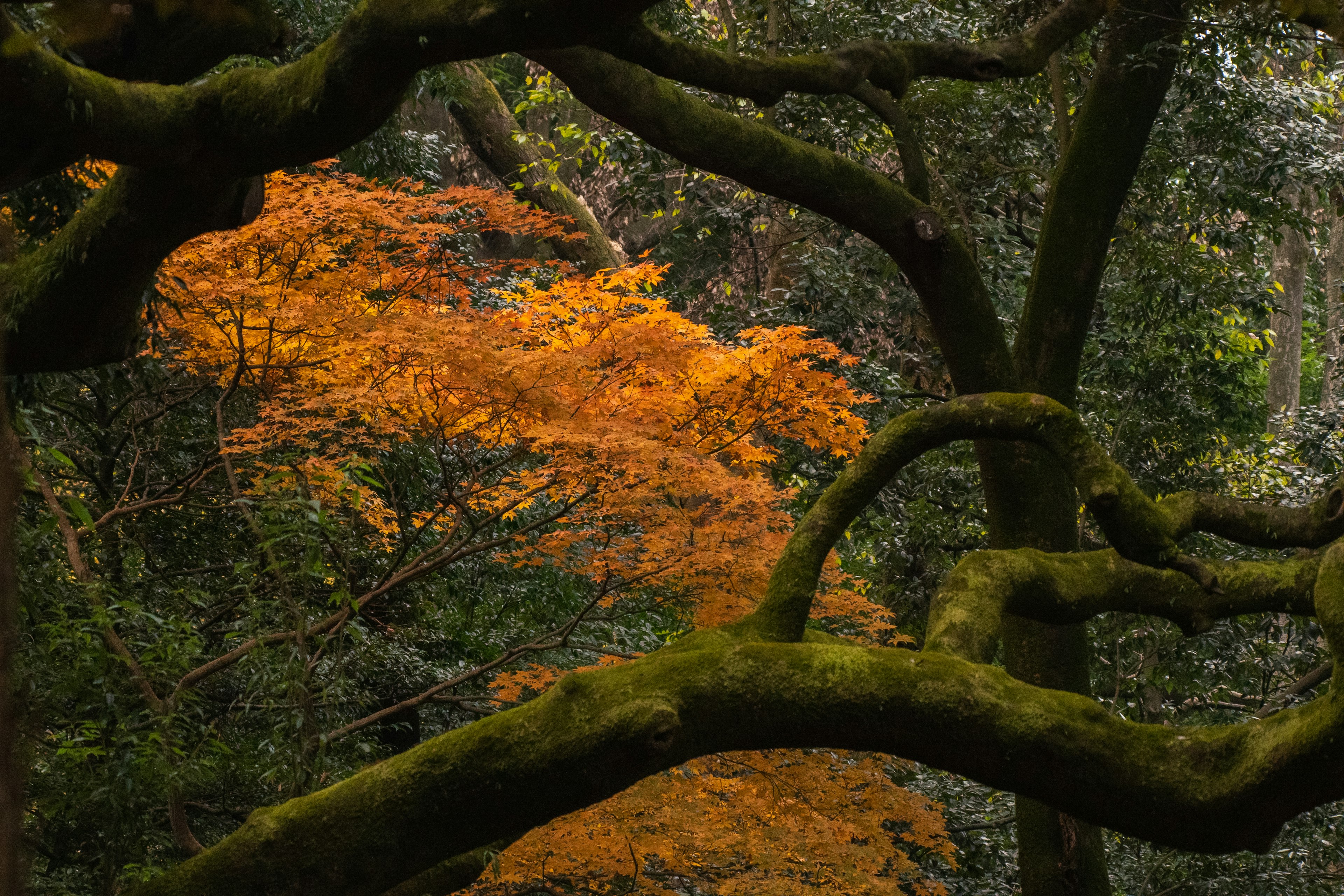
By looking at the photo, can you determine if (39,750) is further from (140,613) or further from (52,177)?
(52,177)

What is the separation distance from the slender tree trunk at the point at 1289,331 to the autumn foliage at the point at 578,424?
954cm

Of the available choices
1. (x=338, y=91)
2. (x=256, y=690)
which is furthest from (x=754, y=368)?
(x=338, y=91)

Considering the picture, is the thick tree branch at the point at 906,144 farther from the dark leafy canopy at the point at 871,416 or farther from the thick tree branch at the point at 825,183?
the thick tree branch at the point at 825,183

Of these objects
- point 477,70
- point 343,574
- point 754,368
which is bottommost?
point 343,574

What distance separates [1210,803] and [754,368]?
2.99m

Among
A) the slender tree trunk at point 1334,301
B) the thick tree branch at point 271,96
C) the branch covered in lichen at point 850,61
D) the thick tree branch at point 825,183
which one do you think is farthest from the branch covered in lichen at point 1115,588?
the slender tree trunk at point 1334,301

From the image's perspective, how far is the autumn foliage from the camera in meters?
4.95

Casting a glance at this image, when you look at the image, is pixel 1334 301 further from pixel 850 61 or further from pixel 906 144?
pixel 850 61

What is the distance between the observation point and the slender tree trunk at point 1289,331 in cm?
1322

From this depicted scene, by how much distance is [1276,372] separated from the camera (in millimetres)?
14008

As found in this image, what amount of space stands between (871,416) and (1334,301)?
32.2 feet

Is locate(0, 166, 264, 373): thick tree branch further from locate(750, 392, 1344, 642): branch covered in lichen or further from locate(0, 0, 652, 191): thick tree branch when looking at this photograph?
locate(750, 392, 1344, 642): branch covered in lichen

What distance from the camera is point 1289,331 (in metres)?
13.5

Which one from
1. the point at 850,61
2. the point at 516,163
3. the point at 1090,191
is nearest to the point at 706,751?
the point at 850,61
